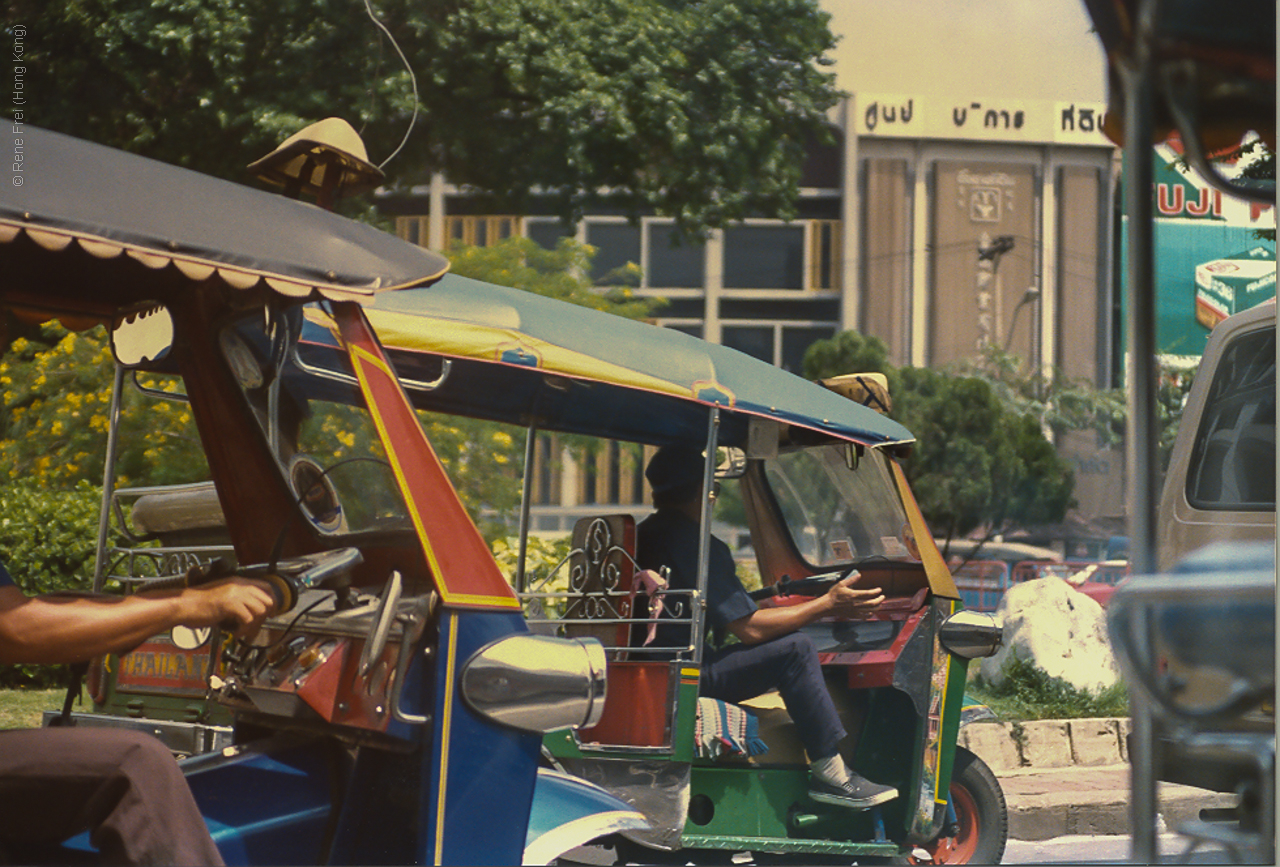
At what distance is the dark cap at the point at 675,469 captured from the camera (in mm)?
4469

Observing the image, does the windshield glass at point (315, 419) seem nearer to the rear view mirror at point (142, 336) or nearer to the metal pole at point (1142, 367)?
the rear view mirror at point (142, 336)

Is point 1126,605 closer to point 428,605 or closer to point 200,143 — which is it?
point 428,605

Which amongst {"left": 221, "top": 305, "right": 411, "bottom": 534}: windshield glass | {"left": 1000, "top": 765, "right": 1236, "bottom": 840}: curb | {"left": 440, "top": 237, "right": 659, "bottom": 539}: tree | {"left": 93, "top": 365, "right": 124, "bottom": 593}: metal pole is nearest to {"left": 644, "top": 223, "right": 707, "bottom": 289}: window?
{"left": 440, "top": 237, "right": 659, "bottom": 539}: tree

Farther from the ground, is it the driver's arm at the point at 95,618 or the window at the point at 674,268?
the window at the point at 674,268

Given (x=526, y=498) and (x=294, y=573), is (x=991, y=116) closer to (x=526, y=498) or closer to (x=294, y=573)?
(x=526, y=498)

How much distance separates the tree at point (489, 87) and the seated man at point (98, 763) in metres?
5.95

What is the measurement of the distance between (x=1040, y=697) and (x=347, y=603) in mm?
6302

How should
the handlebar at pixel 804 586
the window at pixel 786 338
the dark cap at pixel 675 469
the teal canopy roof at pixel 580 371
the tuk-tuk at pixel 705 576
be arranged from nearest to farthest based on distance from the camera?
the teal canopy roof at pixel 580 371, the tuk-tuk at pixel 705 576, the dark cap at pixel 675 469, the handlebar at pixel 804 586, the window at pixel 786 338

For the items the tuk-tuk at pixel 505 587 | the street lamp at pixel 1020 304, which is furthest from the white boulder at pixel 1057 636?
the street lamp at pixel 1020 304

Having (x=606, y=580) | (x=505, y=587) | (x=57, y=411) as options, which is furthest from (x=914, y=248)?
(x=505, y=587)

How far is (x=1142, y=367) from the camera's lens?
1.79 metres

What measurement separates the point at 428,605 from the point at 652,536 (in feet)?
7.10

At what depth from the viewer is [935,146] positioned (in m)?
13.0

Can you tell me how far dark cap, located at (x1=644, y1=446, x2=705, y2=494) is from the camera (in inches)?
176
